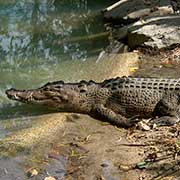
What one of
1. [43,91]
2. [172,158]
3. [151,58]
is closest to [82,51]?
[151,58]

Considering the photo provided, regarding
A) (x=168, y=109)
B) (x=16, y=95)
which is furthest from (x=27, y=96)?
(x=168, y=109)

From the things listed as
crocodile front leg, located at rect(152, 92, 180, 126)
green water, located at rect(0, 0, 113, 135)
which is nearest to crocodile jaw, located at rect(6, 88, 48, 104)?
green water, located at rect(0, 0, 113, 135)

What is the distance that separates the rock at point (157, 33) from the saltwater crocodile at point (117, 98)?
217 cm

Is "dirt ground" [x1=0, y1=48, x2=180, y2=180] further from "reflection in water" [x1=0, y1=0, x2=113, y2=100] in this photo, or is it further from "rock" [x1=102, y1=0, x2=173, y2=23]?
"rock" [x1=102, y1=0, x2=173, y2=23]

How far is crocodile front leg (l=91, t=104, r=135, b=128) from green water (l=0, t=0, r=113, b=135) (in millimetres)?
797

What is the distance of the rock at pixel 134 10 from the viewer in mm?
10039

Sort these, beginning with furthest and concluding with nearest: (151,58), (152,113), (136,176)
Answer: (151,58) → (152,113) → (136,176)

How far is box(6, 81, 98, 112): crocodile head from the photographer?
6262 mm

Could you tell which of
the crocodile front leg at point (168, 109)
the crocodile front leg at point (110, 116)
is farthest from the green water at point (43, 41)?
the crocodile front leg at point (168, 109)

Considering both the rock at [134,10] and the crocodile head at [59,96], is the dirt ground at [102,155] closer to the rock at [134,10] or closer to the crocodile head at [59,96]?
the crocodile head at [59,96]

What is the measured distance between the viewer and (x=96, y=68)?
24.9 feet

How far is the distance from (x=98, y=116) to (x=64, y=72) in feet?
5.24

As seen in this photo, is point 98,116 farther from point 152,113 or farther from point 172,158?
point 172,158

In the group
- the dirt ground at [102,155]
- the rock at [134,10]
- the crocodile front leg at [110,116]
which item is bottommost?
the dirt ground at [102,155]
